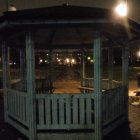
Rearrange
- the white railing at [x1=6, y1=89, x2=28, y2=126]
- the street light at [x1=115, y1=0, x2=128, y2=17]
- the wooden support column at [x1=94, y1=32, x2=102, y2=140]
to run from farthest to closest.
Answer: the white railing at [x1=6, y1=89, x2=28, y2=126], the street light at [x1=115, y1=0, x2=128, y2=17], the wooden support column at [x1=94, y1=32, x2=102, y2=140]

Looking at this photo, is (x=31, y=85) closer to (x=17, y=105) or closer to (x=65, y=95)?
(x=65, y=95)

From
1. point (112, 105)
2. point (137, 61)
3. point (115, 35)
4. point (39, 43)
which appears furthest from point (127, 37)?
point (137, 61)

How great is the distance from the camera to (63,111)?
8984 mm

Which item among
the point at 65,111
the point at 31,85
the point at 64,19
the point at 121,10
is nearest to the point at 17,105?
the point at 31,85

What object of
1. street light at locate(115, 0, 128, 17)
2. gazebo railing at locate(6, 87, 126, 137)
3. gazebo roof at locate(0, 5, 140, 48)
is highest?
street light at locate(115, 0, 128, 17)

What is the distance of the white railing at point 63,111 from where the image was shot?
8875 mm

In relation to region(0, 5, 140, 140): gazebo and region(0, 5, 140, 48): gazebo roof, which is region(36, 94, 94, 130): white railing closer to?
region(0, 5, 140, 140): gazebo

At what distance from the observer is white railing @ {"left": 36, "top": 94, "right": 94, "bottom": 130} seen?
8.88 metres

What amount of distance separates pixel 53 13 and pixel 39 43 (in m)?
6.40

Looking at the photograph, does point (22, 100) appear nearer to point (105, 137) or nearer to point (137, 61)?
point (105, 137)

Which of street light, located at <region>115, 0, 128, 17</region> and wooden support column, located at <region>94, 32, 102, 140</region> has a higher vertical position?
street light, located at <region>115, 0, 128, 17</region>

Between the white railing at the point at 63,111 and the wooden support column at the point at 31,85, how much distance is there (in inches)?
6.1

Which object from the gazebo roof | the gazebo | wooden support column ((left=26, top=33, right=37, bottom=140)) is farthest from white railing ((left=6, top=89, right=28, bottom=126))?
the gazebo roof

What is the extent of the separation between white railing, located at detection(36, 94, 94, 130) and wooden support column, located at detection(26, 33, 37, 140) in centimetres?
16
